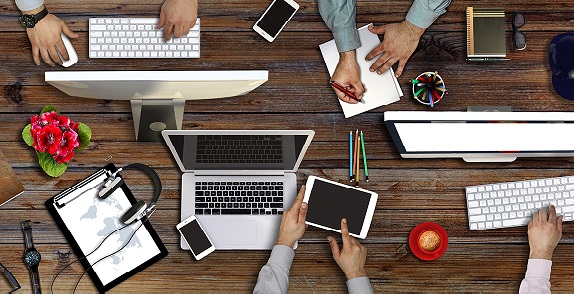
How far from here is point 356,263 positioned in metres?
1.67

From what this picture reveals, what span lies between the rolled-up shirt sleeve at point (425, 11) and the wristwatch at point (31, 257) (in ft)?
4.30

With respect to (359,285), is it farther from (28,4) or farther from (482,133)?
(28,4)

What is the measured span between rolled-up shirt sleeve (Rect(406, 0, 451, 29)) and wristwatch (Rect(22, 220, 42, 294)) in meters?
1.31

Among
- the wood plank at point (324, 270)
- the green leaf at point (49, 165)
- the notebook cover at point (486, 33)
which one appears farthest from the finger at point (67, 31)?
the notebook cover at point (486, 33)

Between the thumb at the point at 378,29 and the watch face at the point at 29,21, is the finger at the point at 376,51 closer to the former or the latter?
the thumb at the point at 378,29

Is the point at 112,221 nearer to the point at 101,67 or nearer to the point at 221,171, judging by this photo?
the point at 221,171

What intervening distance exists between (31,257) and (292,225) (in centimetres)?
77

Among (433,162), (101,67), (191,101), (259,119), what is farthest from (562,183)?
(101,67)

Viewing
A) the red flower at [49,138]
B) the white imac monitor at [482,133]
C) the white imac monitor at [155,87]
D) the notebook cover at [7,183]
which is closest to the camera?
the white imac monitor at [155,87]

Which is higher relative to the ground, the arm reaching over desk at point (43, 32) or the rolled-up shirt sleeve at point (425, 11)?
→ the rolled-up shirt sleeve at point (425, 11)

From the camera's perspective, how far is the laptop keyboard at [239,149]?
1466 mm

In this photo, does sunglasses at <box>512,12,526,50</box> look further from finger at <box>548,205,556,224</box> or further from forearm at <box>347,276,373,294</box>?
forearm at <box>347,276,373,294</box>

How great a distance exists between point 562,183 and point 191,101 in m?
1.16

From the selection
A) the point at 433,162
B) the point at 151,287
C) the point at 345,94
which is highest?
the point at 345,94
